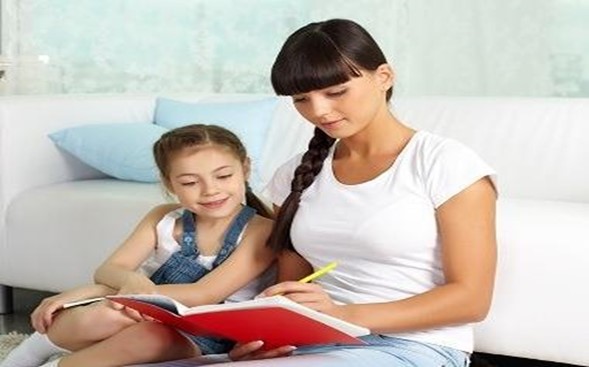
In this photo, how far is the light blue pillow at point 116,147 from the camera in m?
3.09

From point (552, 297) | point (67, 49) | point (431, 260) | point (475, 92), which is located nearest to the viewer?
point (431, 260)

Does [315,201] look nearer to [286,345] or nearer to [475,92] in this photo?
[286,345]

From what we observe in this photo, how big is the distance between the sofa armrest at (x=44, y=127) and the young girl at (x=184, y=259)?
3.57 feet

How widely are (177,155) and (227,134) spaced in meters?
0.11

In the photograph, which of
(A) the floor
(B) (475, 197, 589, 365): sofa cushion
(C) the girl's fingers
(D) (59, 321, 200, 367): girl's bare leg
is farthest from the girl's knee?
(A) the floor

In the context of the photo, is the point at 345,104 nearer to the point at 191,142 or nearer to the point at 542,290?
the point at 191,142

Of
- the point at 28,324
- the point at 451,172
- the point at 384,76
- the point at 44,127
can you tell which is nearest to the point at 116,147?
the point at 44,127

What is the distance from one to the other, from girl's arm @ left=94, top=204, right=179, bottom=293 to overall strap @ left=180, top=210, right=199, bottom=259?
62 millimetres

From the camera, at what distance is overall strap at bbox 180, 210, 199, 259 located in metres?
1.96

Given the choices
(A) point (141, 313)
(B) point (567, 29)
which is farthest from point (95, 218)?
(B) point (567, 29)

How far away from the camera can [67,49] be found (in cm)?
439

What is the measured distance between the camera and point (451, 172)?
163cm

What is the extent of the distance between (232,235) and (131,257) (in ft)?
0.62

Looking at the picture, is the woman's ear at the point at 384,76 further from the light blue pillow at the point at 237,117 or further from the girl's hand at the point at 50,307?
the light blue pillow at the point at 237,117
